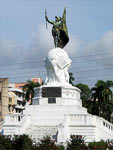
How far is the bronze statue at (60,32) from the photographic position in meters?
36.8

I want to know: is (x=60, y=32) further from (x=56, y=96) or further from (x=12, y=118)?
(x=12, y=118)

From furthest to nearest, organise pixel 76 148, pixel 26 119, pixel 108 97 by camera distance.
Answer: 1. pixel 108 97
2. pixel 26 119
3. pixel 76 148

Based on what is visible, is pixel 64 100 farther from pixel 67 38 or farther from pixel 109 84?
pixel 109 84

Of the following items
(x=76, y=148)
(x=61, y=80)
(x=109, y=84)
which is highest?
(x=109, y=84)

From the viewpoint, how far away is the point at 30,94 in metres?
59.4

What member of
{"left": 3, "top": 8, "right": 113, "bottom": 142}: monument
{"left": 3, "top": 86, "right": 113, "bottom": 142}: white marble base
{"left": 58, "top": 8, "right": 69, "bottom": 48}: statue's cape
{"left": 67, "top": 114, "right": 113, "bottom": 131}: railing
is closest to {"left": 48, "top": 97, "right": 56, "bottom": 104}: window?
{"left": 3, "top": 8, "right": 113, "bottom": 142}: monument

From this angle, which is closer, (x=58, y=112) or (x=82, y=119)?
(x=82, y=119)

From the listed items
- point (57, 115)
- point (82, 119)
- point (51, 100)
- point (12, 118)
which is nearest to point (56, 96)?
point (51, 100)

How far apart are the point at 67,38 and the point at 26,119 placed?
10.7m

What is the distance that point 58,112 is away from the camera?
3181 cm

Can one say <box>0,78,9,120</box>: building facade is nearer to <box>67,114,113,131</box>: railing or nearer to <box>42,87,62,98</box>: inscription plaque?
<box>42,87,62,98</box>: inscription plaque

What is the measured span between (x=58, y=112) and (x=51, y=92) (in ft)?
8.40

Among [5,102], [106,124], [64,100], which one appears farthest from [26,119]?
[5,102]

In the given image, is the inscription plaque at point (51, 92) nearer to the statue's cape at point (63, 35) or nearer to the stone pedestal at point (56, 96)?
the stone pedestal at point (56, 96)
